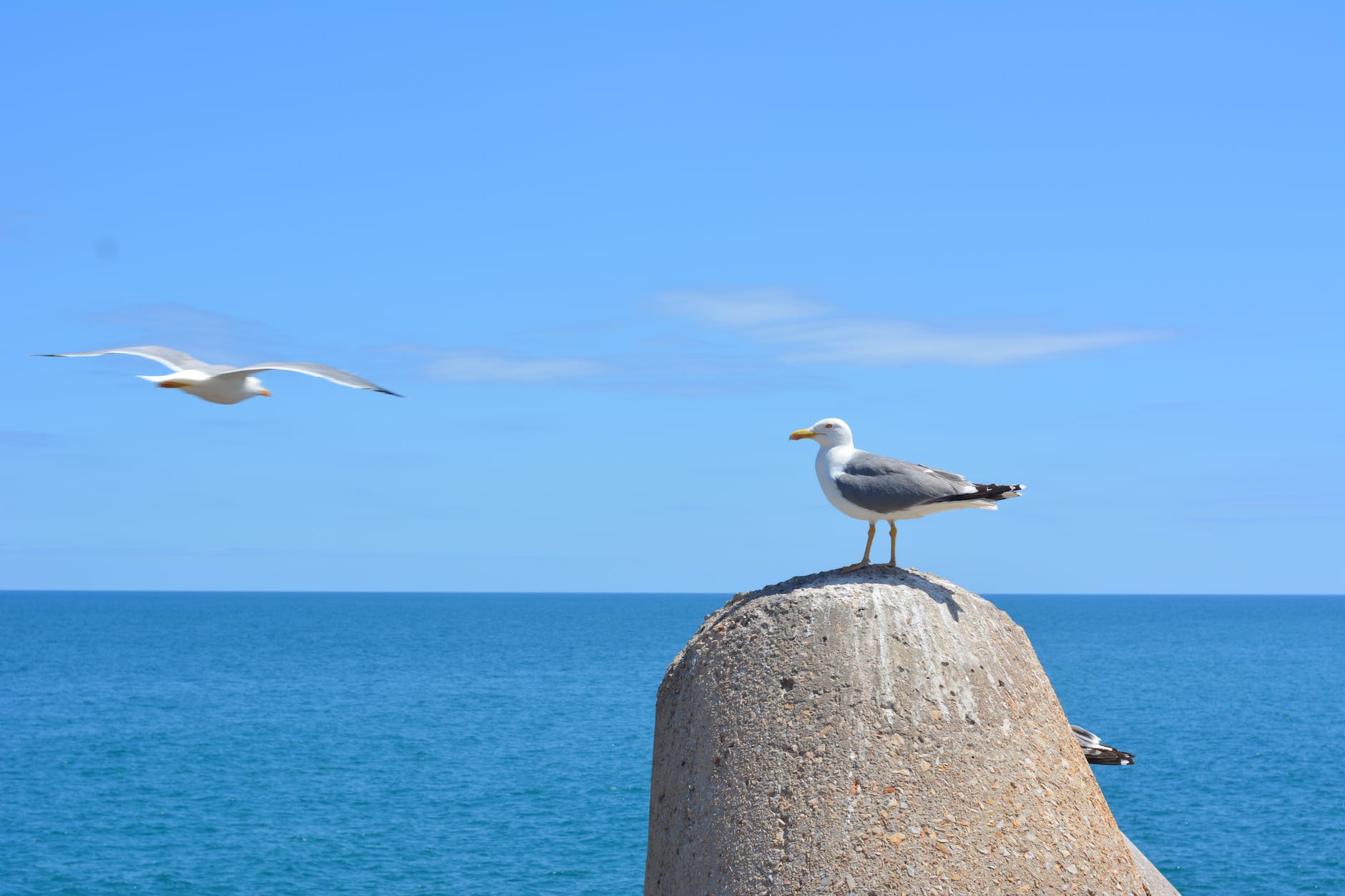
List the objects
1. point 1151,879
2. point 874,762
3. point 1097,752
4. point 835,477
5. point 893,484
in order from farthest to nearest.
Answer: point 1097,752, point 1151,879, point 835,477, point 893,484, point 874,762

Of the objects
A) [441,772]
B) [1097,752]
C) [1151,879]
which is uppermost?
[1097,752]

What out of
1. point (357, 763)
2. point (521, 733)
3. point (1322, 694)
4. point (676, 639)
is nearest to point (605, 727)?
point (521, 733)

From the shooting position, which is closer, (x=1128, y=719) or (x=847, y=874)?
(x=847, y=874)

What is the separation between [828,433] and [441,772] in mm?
A: 44494

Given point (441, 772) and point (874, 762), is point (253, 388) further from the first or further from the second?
point (441, 772)

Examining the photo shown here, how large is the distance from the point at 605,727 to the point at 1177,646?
88.3 m

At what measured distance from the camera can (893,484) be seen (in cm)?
789

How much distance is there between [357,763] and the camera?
172 ft

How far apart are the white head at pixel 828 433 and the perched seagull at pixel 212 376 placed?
9.81 ft

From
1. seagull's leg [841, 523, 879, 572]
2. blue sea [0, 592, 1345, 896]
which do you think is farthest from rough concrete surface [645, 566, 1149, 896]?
blue sea [0, 592, 1345, 896]

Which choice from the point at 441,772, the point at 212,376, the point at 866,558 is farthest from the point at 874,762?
the point at 441,772

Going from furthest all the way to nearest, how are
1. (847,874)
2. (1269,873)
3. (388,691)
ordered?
(388,691), (1269,873), (847,874)

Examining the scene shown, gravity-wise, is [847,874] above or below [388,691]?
above

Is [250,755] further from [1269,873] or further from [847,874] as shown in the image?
[847,874]
